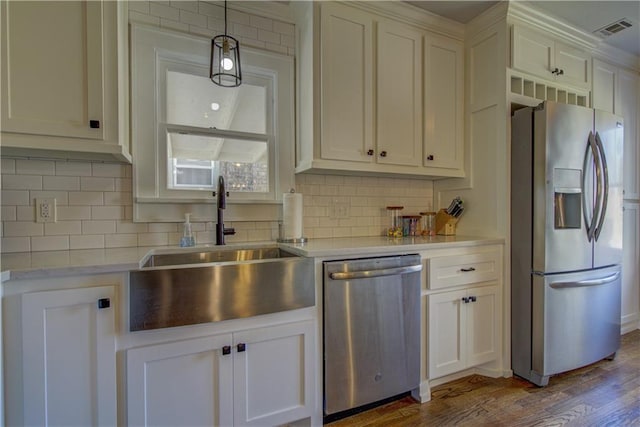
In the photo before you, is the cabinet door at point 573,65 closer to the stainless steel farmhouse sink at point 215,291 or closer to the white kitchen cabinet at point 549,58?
the white kitchen cabinet at point 549,58

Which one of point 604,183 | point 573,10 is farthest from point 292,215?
point 573,10

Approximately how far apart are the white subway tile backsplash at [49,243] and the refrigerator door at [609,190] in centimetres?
333

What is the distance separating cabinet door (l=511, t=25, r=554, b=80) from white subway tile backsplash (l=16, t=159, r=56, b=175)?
2.91 metres

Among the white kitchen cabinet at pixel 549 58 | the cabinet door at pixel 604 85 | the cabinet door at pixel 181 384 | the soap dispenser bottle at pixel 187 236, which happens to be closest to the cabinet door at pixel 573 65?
the white kitchen cabinet at pixel 549 58

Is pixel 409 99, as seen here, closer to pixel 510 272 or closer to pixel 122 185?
pixel 510 272

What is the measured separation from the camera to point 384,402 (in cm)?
182

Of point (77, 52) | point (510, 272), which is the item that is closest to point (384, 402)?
point (510, 272)

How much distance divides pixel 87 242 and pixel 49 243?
6.4 inches

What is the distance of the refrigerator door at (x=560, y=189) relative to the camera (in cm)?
193

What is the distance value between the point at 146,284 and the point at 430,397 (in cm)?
174

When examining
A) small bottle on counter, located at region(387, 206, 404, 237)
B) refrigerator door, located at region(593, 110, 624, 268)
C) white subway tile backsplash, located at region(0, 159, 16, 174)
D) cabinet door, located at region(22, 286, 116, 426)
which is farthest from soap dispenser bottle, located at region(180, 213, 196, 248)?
refrigerator door, located at region(593, 110, 624, 268)

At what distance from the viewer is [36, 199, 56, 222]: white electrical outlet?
158 cm

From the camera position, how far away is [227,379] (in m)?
1.35

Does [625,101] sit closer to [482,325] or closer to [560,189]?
[560,189]
